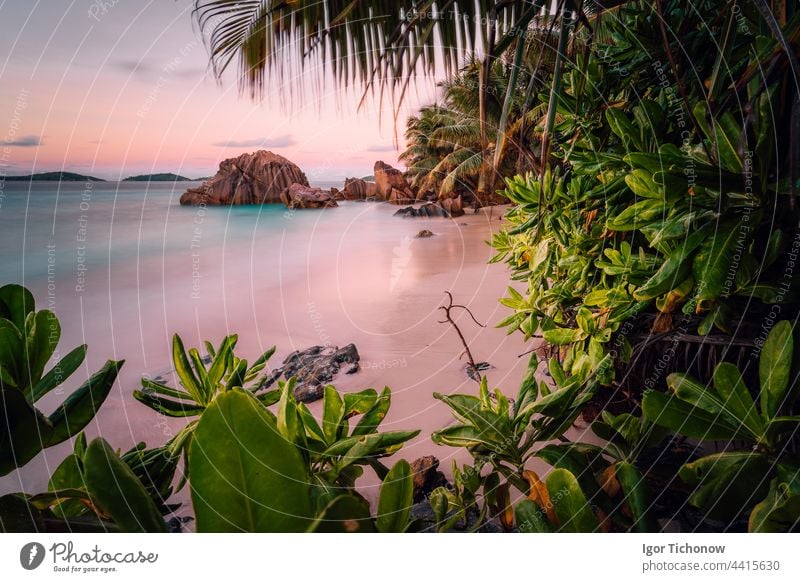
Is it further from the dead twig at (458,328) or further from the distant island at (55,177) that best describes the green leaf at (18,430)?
the dead twig at (458,328)

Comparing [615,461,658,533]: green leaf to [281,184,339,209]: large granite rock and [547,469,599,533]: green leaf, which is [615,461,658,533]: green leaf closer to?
[547,469,599,533]: green leaf

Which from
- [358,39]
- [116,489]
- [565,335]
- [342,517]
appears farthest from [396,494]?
[358,39]

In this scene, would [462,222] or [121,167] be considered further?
[462,222]

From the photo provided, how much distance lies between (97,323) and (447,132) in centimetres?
48

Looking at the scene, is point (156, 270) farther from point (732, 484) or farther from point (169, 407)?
point (732, 484)

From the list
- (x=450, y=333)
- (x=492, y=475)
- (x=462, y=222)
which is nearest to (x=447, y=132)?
(x=462, y=222)

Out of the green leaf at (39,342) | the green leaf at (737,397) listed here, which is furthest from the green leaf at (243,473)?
the green leaf at (737,397)

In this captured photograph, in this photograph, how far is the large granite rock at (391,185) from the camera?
54 cm

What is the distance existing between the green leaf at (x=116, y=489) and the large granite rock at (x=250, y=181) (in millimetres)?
318

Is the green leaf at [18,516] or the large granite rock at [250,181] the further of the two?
the large granite rock at [250,181]

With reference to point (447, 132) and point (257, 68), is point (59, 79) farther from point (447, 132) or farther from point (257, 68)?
point (447, 132)

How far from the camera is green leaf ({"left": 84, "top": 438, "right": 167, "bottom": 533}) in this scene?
0.26m
